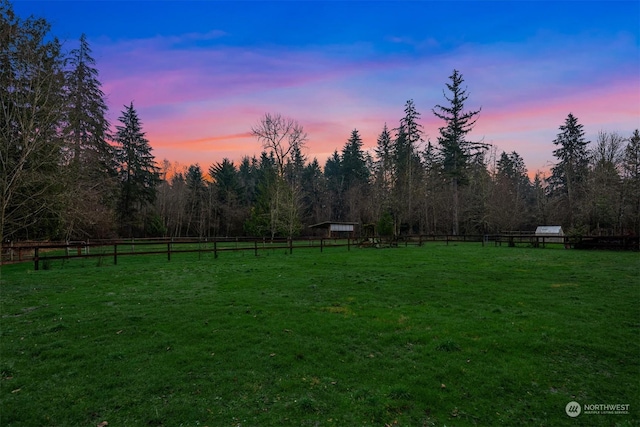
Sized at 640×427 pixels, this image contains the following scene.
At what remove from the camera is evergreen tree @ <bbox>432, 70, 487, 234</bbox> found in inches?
1646

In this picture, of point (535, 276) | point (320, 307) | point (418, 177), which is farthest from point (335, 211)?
point (320, 307)

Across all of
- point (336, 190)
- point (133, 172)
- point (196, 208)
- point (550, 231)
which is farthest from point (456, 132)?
point (133, 172)

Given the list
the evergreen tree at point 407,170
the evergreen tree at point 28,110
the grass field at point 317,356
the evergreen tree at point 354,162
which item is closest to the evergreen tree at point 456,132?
the evergreen tree at point 407,170

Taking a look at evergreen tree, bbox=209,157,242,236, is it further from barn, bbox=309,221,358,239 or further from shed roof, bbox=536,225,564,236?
shed roof, bbox=536,225,564,236

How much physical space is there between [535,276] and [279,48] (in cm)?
1621

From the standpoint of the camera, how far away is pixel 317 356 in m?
4.74

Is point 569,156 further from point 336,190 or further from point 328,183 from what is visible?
point 328,183

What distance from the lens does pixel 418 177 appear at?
4484cm

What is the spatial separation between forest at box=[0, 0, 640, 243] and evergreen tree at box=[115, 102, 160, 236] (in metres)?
0.14

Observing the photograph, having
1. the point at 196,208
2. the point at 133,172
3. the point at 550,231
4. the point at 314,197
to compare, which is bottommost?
the point at 550,231

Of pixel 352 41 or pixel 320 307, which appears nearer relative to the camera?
pixel 320 307

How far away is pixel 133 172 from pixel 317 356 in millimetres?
43676

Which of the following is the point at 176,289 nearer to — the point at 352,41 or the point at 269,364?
the point at 269,364

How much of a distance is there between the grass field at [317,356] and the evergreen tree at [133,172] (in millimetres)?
32562
